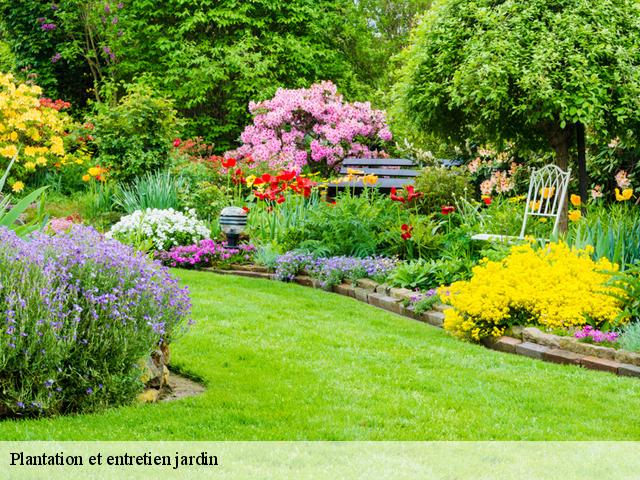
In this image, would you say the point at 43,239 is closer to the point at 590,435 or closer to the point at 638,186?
the point at 590,435

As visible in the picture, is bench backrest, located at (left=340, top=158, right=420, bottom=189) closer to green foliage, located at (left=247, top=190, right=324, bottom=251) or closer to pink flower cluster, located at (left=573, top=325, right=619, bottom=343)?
green foliage, located at (left=247, top=190, right=324, bottom=251)

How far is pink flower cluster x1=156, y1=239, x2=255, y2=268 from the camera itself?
9594mm

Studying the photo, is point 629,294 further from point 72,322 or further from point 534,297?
point 72,322

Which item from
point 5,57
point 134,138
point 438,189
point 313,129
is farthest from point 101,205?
point 5,57

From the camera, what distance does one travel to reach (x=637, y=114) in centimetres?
764

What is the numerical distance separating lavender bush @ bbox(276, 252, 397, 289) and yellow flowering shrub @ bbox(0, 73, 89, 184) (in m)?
5.94

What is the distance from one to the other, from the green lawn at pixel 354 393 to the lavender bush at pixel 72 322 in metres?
Result: 0.15

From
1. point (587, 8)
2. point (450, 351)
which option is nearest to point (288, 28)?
point (587, 8)

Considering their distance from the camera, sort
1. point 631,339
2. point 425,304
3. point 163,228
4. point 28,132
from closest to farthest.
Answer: point 631,339 → point 425,304 → point 163,228 → point 28,132

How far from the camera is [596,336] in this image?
226 inches

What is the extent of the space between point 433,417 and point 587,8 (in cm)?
510

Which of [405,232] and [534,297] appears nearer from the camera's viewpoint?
[534,297]

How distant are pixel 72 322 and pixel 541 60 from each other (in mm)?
5158

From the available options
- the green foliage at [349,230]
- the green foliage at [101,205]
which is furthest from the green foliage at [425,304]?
the green foliage at [101,205]
